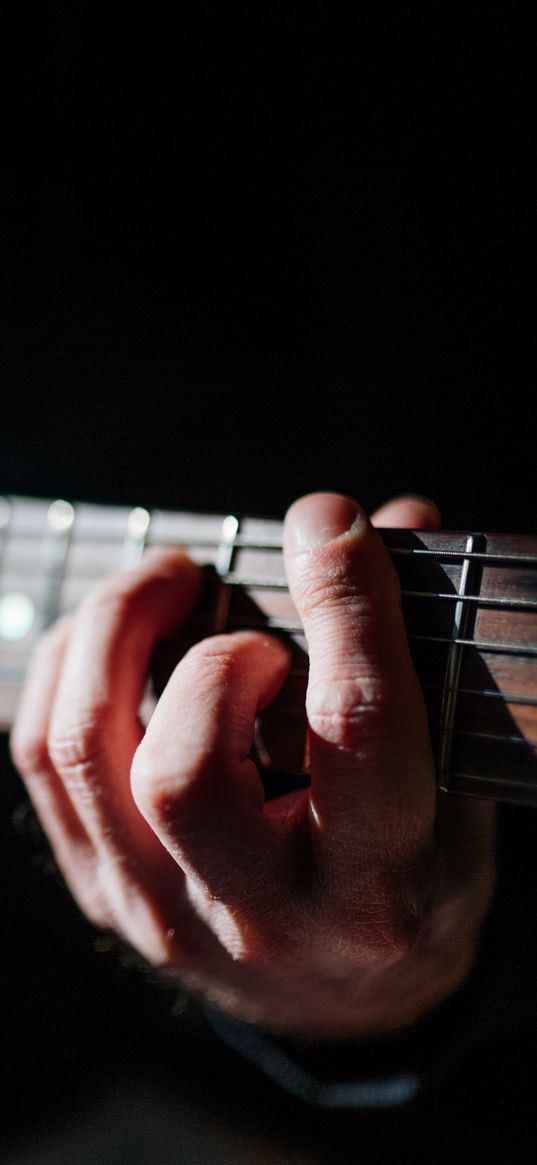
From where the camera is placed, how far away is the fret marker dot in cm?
73

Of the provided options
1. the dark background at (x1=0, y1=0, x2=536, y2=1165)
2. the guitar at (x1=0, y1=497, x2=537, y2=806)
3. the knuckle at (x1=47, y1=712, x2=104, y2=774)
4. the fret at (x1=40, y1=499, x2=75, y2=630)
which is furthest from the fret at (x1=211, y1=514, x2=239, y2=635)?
the dark background at (x1=0, y1=0, x2=536, y2=1165)

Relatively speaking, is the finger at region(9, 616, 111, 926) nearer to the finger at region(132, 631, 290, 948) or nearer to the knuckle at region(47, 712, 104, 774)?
the knuckle at region(47, 712, 104, 774)

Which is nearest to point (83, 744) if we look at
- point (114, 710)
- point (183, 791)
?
point (114, 710)

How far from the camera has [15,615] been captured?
0.74 meters

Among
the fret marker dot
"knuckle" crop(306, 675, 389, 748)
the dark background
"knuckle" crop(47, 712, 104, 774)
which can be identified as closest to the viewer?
"knuckle" crop(306, 675, 389, 748)

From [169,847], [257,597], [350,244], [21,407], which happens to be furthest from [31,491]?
[169,847]

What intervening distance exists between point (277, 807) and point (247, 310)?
0.73 meters

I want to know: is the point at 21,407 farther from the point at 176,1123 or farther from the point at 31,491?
the point at 176,1123

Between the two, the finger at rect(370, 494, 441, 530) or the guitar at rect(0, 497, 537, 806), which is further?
the finger at rect(370, 494, 441, 530)

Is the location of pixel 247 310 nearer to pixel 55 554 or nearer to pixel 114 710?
pixel 55 554

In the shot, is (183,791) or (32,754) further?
(32,754)

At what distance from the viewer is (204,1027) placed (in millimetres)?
814

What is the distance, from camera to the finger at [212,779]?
38cm

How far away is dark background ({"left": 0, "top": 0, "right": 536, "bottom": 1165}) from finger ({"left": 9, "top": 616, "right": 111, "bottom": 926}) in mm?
321
